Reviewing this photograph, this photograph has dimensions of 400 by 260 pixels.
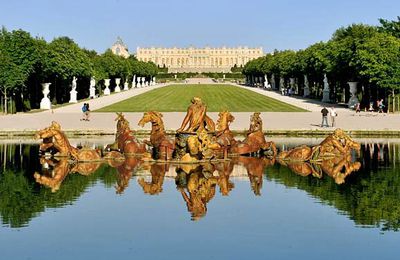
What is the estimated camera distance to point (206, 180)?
60.3 ft

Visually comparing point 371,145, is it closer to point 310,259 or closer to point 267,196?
point 267,196

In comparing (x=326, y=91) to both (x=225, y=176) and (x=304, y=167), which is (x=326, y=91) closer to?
(x=304, y=167)

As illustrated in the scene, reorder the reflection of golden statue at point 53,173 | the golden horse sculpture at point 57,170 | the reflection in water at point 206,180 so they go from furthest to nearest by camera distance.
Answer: the golden horse sculpture at point 57,170
the reflection of golden statue at point 53,173
the reflection in water at point 206,180

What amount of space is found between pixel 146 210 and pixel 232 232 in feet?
8.61

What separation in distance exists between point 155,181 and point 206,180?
129cm

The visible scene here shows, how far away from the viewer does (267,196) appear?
54.0ft

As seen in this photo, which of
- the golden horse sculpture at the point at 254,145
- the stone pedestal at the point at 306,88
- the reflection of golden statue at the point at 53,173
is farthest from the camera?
the stone pedestal at the point at 306,88

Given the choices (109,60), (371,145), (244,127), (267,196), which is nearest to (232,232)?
(267,196)

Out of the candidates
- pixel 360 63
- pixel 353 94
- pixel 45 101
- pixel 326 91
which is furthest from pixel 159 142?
pixel 326 91

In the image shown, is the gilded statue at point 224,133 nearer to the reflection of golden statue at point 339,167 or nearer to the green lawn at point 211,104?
the reflection of golden statue at point 339,167

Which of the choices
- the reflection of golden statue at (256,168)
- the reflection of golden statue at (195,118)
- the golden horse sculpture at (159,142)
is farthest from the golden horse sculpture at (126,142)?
the reflection of golden statue at (256,168)

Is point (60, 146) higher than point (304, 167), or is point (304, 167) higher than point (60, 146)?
point (60, 146)

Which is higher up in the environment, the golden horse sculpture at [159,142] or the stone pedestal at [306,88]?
the stone pedestal at [306,88]

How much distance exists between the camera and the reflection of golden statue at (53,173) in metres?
18.1
